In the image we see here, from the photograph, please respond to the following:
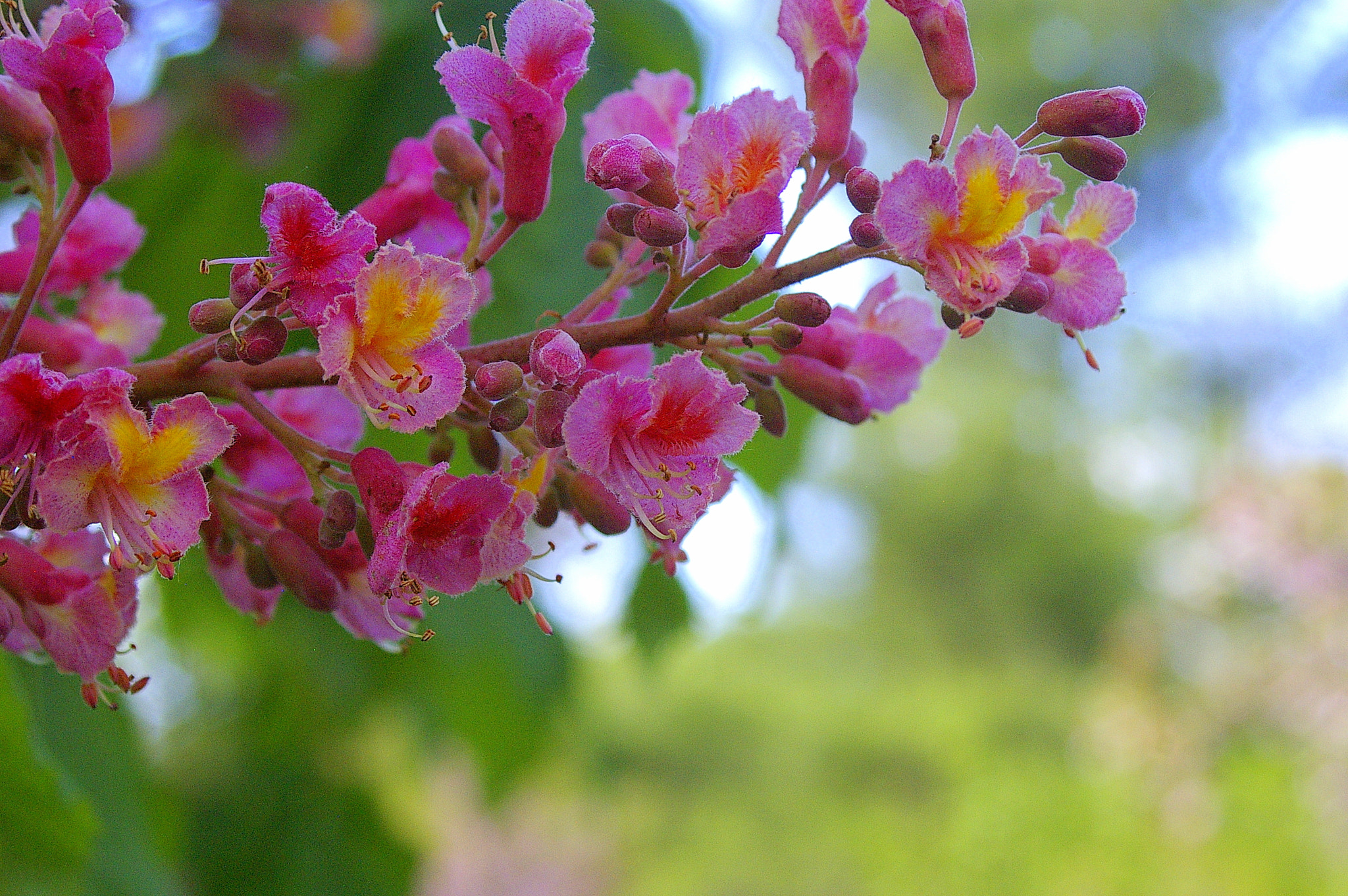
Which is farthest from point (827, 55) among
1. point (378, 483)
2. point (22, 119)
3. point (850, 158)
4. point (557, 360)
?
point (22, 119)

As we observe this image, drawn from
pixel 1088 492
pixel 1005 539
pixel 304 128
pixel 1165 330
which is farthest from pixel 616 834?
pixel 304 128

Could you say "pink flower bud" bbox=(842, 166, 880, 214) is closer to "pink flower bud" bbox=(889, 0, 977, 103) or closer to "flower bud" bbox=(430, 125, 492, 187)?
"pink flower bud" bbox=(889, 0, 977, 103)

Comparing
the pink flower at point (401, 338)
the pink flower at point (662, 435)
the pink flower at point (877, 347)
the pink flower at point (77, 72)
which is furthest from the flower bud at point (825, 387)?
the pink flower at point (77, 72)

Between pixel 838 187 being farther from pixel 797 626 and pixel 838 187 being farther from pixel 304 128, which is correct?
pixel 797 626

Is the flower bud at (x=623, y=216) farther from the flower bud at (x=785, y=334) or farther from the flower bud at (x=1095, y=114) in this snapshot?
the flower bud at (x=1095, y=114)

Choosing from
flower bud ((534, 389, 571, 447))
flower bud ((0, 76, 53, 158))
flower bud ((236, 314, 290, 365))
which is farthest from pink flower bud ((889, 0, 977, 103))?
flower bud ((0, 76, 53, 158))

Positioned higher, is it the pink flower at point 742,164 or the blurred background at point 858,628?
the pink flower at point 742,164
